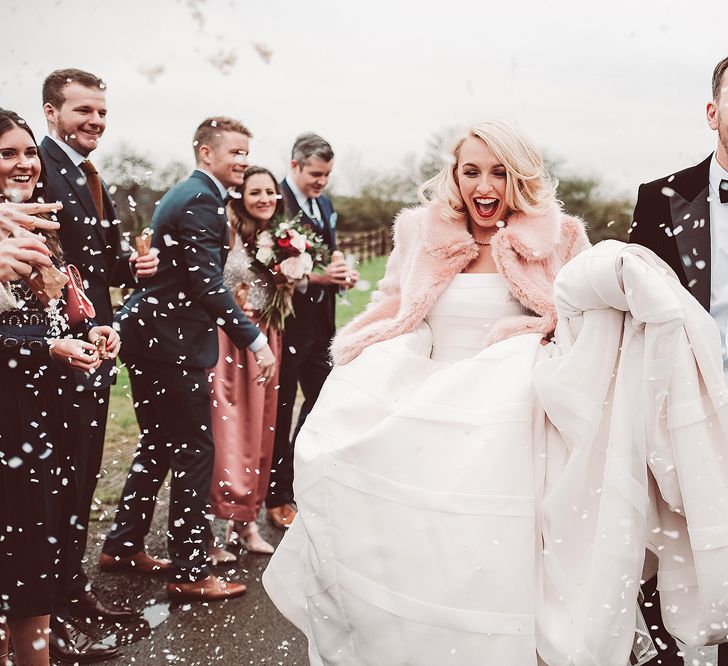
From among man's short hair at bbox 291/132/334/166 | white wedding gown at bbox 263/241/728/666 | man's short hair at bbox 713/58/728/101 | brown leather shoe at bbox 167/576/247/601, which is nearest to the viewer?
white wedding gown at bbox 263/241/728/666

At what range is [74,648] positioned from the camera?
9.59 ft

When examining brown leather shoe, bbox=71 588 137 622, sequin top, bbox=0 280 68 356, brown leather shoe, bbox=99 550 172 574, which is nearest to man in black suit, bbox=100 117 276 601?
brown leather shoe, bbox=99 550 172 574

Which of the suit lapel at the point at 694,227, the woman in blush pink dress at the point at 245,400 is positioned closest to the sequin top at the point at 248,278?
the woman in blush pink dress at the point at 245,400

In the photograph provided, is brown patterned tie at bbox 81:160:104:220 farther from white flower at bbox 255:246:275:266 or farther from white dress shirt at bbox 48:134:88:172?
white flower at bbox 255:246:275:266

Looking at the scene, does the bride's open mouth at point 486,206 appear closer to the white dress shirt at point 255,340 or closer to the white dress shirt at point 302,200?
the white dress shirt at point 255,340

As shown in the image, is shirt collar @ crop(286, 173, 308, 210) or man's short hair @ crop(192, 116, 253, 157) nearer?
man's short hair @ crop(192, 116, 253, 157)

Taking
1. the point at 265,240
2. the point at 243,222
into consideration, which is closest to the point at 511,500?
the point at 265,240

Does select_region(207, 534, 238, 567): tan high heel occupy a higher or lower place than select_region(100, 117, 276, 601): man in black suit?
lower

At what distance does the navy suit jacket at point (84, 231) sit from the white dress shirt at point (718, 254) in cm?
228

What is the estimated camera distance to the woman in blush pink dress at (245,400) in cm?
409

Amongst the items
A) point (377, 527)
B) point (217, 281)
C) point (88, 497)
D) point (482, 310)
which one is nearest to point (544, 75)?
point (482, 310)

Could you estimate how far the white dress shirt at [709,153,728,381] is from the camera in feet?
8.21

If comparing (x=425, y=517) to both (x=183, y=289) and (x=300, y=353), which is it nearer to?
(x=183, y=289)

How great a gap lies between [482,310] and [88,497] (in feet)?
5.88
